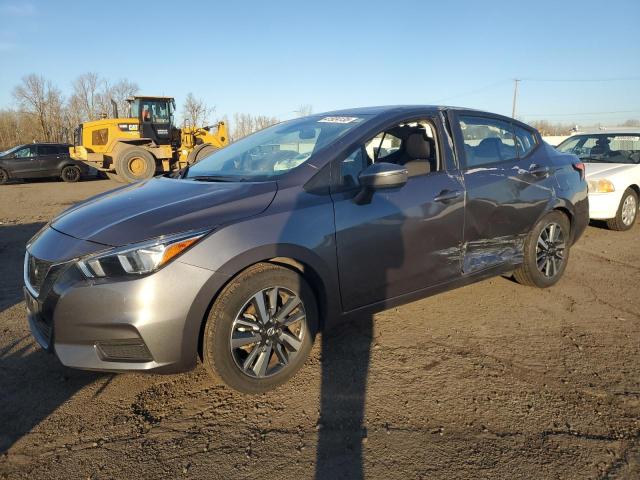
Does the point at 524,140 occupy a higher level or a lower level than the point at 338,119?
lower

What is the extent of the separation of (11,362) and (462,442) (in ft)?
9.52

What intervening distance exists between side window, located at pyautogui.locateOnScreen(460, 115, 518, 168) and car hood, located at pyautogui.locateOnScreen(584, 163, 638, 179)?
351cm

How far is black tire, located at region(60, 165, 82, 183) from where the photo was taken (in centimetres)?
1831

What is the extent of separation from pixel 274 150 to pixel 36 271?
1.74 meters

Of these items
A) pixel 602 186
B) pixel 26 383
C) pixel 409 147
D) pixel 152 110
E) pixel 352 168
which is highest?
pixel 152 110

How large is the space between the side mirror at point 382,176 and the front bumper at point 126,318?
1.11 metres

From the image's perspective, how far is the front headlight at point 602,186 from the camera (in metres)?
6.64

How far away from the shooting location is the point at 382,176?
2.77 metres

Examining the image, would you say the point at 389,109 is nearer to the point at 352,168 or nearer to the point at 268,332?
the point at 352,168

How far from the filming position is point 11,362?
3.04 metres

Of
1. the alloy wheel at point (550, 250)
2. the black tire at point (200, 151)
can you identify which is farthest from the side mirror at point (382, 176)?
the black tire at point (200, 151)

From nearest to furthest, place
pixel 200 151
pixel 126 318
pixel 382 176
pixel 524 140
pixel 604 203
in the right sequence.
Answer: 1. pixel 126 318
2. pixel 382 176
3. pixel 524 140
4. pixel 604 203
5. pixel 200 151

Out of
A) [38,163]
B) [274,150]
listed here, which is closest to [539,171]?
[274,150]

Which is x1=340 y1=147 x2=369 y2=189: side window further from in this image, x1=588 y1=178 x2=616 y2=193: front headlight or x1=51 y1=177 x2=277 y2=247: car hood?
x1=588 y1=178 x2=616 y2=193: front headlight
